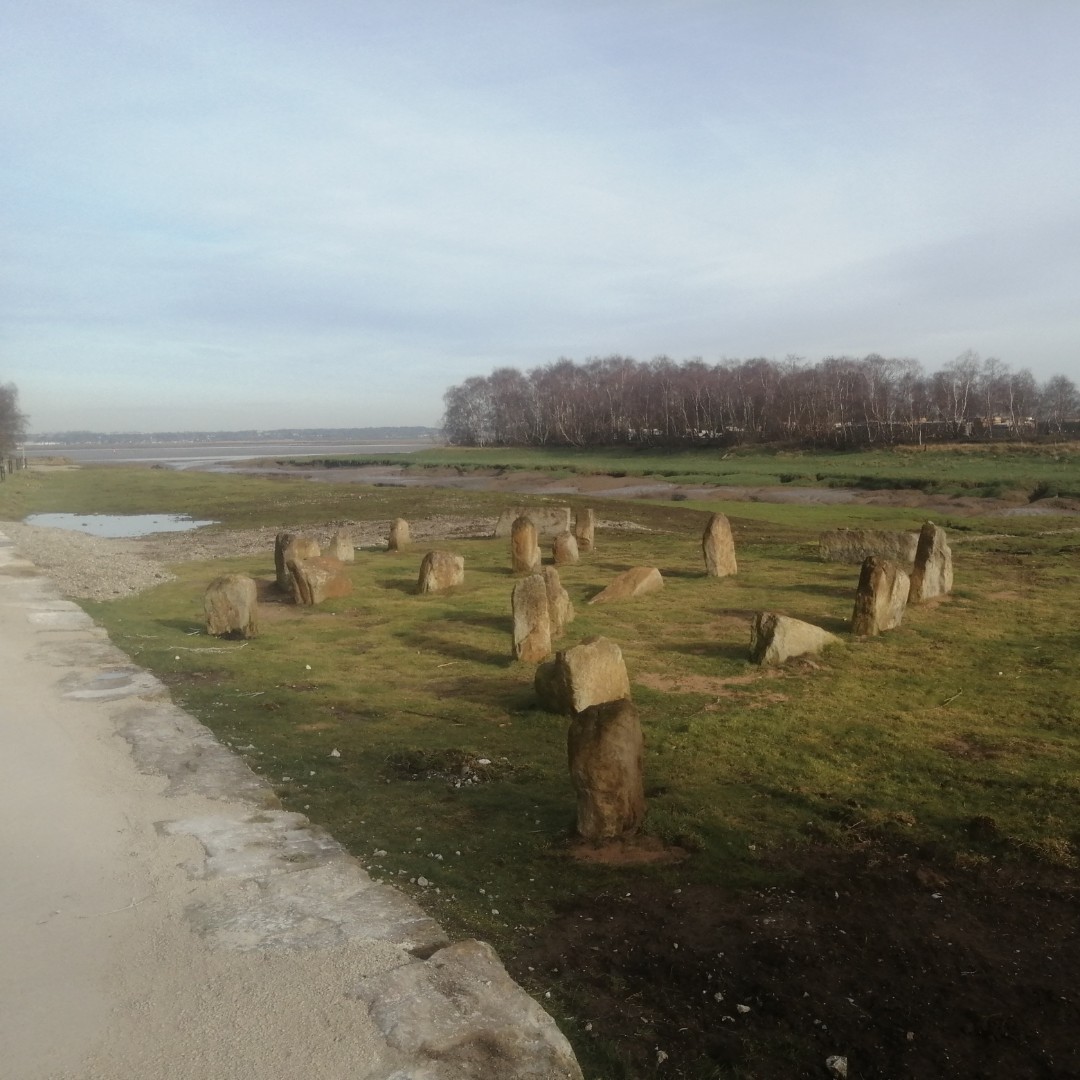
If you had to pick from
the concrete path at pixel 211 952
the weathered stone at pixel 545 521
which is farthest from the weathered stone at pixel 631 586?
the weathered stone at pixel 545 521

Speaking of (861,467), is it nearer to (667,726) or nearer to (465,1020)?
(667,726)

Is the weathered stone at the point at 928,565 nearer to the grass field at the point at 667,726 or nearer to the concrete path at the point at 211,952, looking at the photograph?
the grass field at the point at 667,726

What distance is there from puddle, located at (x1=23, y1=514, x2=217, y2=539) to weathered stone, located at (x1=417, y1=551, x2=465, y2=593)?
17926mm

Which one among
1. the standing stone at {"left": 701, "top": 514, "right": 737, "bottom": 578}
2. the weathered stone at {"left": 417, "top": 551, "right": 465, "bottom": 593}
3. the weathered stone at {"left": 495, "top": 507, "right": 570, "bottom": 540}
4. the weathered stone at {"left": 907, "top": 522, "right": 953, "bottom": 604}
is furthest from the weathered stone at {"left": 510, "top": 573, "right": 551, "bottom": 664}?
the weathered stone at {"left": 495, "top": 507, "right": 570, "bottom": 540}

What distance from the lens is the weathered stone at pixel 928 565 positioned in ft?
48.9

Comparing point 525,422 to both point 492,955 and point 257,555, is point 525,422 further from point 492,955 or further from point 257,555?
point 492,955

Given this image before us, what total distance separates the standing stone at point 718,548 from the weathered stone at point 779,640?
6085 millimetres

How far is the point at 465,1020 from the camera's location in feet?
14.4

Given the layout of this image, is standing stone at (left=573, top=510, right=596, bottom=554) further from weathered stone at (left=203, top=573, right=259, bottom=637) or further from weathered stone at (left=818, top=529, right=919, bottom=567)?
weathered stone at (left=203, top=573, right=259, bottom=637)

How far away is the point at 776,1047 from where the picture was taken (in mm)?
4418

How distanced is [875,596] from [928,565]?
285 cm

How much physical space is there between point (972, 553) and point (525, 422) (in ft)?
256

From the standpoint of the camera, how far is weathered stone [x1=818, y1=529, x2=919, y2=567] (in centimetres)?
1870

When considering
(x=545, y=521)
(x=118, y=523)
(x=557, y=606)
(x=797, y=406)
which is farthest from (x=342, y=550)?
(x=797, y=406)
